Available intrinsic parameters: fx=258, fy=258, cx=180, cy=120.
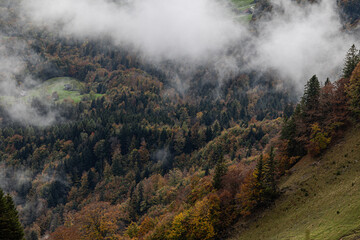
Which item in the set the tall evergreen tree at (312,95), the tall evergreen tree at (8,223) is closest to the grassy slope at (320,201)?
the tall evergreen tree at (312,95)

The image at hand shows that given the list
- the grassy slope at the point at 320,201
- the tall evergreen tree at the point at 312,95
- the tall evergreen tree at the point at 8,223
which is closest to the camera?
the tall evergreen tree at the point at 8,223

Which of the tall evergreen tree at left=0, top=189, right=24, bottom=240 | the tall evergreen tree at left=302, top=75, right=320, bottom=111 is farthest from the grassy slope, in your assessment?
the tall evergreen tree at left=0, top=189, right=24, bottom=240

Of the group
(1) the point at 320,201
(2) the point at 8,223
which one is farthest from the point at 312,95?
(2) the point at 8,223

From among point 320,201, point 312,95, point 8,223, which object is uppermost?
point 312,95

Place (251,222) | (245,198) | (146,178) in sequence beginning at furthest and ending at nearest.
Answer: (146,178), (245,198), (251,222)

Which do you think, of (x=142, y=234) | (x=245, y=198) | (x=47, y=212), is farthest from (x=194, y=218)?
(x=47, y=212)

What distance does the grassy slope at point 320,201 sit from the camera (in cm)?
3969

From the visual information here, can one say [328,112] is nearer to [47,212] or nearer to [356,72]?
[356,72]

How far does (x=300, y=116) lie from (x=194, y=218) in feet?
148

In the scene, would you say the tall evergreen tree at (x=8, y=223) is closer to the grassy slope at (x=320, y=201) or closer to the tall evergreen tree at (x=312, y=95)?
the grassy slope at (x=320, y=201)

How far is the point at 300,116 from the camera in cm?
8069

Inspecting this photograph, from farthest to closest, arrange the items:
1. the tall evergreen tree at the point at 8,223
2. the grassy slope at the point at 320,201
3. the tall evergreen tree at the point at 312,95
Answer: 1. the tall evergreen tree at the point at 312,95
2. the grassy slope at the point at 320,201
3. the tall evergreen tree at the point at 8,223

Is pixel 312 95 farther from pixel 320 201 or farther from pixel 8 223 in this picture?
pixel 8 223

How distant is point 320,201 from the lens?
2018 inches
